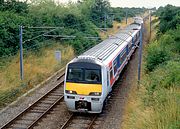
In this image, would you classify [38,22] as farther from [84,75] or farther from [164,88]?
[164,88]

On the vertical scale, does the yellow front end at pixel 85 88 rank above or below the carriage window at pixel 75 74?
below

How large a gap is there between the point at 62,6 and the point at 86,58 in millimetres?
26952

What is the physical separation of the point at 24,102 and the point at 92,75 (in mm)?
4489

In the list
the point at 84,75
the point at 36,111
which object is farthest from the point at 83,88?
the point at 36,111

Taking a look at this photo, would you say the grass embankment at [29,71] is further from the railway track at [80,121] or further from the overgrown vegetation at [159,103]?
the overgrown vegetation at [159,103]

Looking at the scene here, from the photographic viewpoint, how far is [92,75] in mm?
15250

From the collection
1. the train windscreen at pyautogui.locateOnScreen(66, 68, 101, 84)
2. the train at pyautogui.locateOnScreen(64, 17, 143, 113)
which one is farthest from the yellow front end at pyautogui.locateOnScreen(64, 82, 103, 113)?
the train windscreen at pyautogui.locateOnScreen(66, 68, 101, 84)

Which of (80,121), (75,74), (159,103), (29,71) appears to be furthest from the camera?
(29,71)

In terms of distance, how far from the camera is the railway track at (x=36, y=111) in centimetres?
1405

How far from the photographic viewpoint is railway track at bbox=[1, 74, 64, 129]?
46.1ft

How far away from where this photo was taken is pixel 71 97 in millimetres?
15023

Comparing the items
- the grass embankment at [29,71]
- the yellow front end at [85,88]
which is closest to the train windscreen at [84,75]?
the yellow front end at [85,88]

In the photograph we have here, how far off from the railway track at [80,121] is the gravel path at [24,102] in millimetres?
2698

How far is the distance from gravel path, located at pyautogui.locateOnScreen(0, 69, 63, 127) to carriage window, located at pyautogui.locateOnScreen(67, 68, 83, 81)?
3.06m
